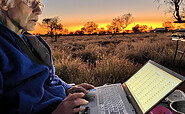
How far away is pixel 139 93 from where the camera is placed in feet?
3.76

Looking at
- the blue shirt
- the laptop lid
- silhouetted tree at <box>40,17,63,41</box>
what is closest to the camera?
the laptop lid

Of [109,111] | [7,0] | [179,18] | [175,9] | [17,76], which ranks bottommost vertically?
[109,111]

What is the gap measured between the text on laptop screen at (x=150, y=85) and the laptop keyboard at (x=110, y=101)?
5.8 inches

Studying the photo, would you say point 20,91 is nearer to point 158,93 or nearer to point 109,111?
point 109,111

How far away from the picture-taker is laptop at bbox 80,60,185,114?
0.89m

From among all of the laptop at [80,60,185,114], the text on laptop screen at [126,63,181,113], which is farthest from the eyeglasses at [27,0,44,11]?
the text on laptop screen at [126,63,181,113]

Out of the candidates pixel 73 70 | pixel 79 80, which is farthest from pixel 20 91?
pixel 73 70

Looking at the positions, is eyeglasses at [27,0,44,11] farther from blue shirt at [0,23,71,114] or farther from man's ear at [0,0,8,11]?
blue shirt at [0,23,71,114]

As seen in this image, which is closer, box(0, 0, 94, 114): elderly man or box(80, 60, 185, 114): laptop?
box(80, 60, 185, 114): laptop

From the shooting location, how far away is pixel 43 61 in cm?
129

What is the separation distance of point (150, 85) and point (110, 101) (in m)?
0.40

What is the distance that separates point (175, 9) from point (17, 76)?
1452 cm

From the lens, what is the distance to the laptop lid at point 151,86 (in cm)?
87

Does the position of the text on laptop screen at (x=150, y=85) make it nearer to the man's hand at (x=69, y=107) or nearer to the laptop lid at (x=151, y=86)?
the laptop lid at (x=151, y=86)
